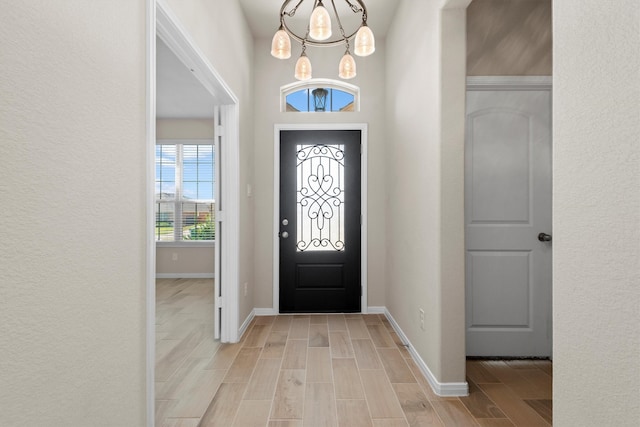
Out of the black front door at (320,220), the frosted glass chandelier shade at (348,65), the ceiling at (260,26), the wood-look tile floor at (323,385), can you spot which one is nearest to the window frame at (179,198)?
the ceiling at (260,26)

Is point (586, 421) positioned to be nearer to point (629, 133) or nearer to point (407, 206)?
point (629, 133)

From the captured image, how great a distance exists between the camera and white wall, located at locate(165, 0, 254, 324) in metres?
2.17

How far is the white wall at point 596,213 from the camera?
0.85 m

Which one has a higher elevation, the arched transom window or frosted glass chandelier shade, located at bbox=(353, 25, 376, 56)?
the arched transom window

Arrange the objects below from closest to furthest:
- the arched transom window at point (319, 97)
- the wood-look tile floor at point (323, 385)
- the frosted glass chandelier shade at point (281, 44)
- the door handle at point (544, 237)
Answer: the wood-look tile floor at point (323, 385)
the frosted glass chandelier shade at point (281, 44)
the door handle at point (544, 237)
the arched transom window at point (319, 97)

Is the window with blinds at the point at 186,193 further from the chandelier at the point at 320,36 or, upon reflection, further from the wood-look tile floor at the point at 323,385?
the chandelier at the point at 320,36

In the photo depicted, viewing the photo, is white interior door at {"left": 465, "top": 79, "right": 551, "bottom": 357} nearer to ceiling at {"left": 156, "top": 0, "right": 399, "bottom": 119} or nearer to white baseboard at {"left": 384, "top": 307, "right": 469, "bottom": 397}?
white baseboard at {"left": 384, "top": 307, "right": 469, "bottom": 397}

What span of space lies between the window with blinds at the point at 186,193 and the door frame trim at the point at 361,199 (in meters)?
2.77

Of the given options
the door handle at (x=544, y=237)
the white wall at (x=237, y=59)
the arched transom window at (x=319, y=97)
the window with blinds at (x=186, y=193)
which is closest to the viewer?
the white wall at (x=237, y=59)

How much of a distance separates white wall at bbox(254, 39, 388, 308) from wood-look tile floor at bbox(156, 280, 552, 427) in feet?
2.48

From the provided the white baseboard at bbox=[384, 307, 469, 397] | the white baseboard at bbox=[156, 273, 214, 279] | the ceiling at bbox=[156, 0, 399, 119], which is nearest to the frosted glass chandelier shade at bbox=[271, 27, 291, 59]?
the ceiling at bbox=[156, 0, 399, 119]

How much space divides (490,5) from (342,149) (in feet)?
6.29

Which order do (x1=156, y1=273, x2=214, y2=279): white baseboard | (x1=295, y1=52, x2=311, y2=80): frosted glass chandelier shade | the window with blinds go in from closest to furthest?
(x1=295, y1=52, x2=311, y2=80): frosted glass chandelier shade, (x1=156, y1=273, x2=214, y2=279): white baseboard, the window with blinds

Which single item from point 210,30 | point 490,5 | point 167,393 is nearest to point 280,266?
point 167,393
